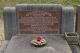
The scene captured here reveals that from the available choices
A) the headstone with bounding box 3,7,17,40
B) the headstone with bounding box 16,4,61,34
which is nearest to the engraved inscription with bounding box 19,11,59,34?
the headstone with bounding box 16,4,61,34

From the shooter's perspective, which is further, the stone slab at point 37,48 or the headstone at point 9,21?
the headstone at point 9,21

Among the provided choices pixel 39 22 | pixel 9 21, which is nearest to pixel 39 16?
pixel 39 22

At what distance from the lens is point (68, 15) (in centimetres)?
738

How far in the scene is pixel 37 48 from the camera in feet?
20.2

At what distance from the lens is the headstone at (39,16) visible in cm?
732

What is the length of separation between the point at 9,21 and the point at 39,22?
3.25 ft

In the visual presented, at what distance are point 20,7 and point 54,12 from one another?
1.11 meters

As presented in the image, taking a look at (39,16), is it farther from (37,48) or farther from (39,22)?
(37,48)

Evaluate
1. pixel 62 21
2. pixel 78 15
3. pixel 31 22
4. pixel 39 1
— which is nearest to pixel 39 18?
pixel 31 22

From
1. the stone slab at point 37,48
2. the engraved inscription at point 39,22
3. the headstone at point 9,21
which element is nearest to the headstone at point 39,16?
the engraved inscription at point 39,22

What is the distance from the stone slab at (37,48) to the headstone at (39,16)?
0.34 metres

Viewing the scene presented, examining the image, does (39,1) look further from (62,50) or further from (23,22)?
(62,50)

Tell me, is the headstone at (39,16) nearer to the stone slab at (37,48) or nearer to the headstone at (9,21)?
the headstone at (9,21)

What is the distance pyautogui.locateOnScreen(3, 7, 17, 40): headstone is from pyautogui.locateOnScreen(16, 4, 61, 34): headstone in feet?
0.58
